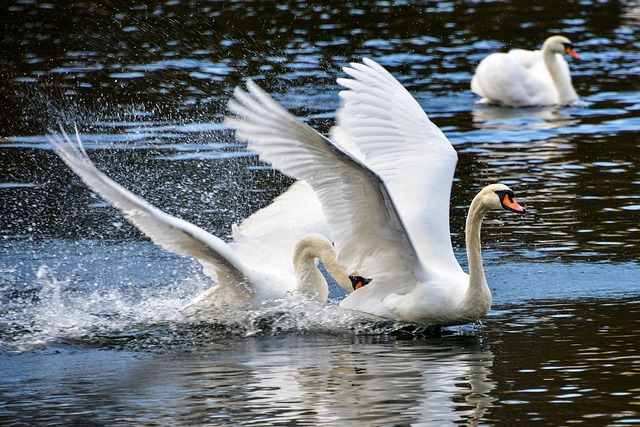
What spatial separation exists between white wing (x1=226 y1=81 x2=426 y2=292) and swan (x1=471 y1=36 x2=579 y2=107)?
30.0 ft

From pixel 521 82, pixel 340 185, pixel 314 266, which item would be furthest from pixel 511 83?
pixel 340 185

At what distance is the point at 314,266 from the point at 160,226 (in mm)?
1267

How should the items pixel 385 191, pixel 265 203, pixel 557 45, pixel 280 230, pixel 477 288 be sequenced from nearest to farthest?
pixel 385 191 → pixel 477 288 → pixel 280 230 → pixel 265 203 → pixel 557 45

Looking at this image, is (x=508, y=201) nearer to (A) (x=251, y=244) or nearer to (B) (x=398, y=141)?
(B) (x=398, y=141)

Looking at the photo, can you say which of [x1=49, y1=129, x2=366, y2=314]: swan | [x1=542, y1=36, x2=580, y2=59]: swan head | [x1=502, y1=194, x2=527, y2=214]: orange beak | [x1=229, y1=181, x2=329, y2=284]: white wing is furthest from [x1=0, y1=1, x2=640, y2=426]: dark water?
[x1=502, y1=194, x2=527, y2=214]: orange beak

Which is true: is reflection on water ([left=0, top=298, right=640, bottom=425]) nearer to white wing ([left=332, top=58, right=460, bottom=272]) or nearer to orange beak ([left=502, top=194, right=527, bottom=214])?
orange beak ([left=502, top=194, right=527, bottom=214])

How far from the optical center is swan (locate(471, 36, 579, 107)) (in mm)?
17141

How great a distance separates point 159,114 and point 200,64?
2717 mm

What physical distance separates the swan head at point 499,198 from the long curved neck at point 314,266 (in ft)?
4.02

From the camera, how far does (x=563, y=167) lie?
13.4 metres

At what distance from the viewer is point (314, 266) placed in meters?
8.86

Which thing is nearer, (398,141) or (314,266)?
(314,266)

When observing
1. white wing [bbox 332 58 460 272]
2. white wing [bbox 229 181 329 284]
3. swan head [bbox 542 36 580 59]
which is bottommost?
white wing [bbox 229 181 329 284]

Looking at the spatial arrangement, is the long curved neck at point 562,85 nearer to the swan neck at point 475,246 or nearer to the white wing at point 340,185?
the swan neck at point 475,246
